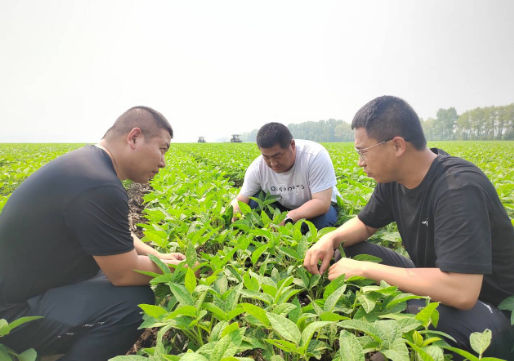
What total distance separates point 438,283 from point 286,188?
2203 mm

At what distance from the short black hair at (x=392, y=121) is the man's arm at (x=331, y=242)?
686 mm

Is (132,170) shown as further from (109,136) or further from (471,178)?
(471,178)

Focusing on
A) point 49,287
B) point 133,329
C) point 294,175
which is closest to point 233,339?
point 133,329

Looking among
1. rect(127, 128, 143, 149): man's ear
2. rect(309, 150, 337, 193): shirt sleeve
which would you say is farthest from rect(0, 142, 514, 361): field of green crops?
rect(309, 150, 337, 193): shirt sleeve

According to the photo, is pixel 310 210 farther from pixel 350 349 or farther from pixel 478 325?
pixel 350 349

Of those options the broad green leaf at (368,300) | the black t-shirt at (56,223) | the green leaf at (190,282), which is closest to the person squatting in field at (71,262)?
the black t-shirt at (56,223)

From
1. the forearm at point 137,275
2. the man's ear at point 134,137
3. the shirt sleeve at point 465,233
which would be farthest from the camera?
the man's ear at point 134,137

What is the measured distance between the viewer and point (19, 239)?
1577 mm

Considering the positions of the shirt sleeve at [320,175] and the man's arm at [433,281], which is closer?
the man's arm at [433,281]

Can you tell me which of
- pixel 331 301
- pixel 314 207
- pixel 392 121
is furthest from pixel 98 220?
pixel 314 207

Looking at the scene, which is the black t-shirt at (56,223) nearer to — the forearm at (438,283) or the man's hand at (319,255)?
the man's hand at (319,255)

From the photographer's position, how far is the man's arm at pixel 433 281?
1.39 meters

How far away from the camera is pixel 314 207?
10.0 ft

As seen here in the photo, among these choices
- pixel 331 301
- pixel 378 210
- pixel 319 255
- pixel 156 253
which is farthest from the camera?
pixel 378 210
